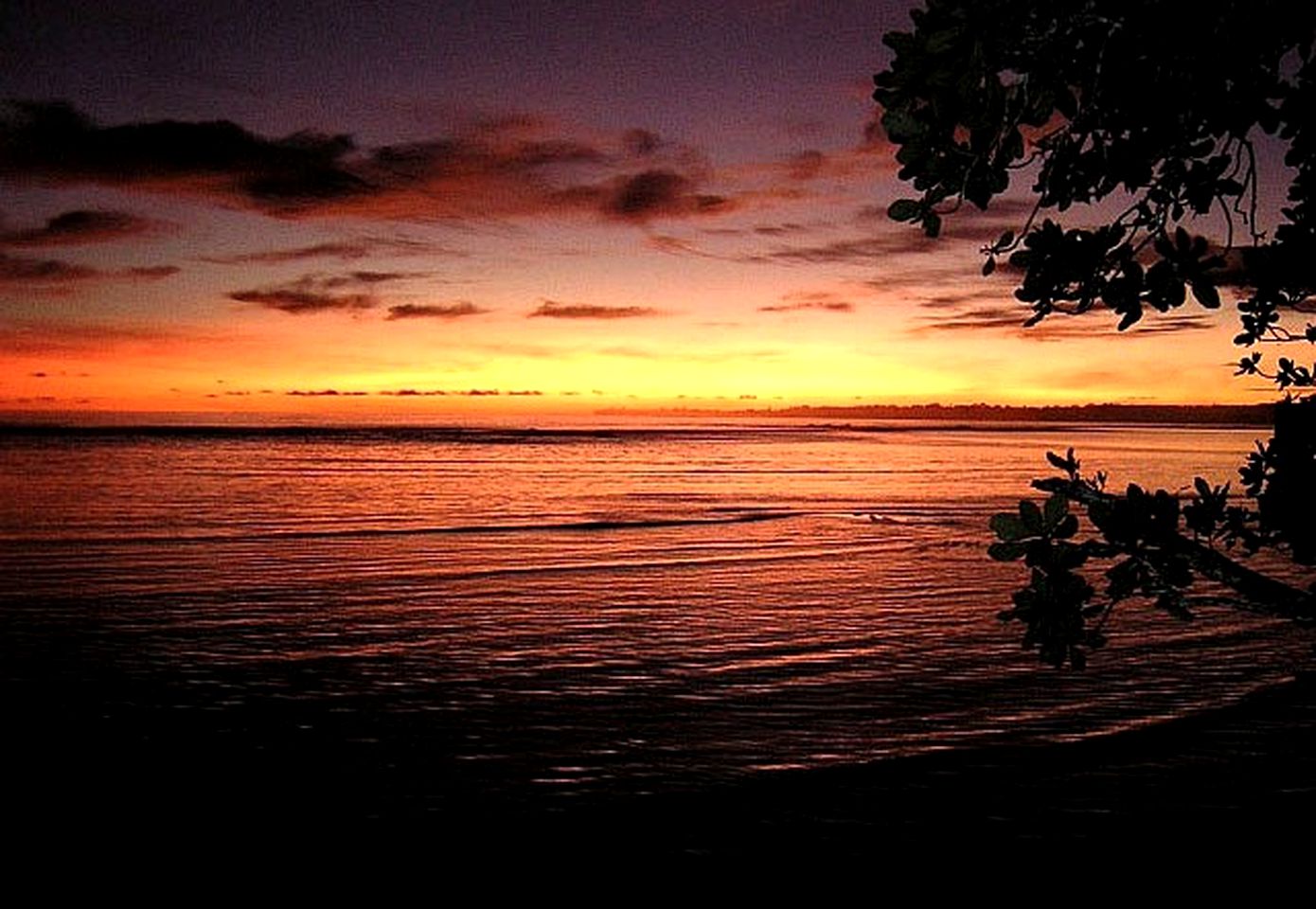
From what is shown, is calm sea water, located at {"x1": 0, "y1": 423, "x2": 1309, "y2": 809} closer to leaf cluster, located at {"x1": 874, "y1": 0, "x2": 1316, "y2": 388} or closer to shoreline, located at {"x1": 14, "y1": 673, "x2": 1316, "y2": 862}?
shoreline, located at {"x1": 14, "y1": 673, "x2": 1316, "y2": 862}

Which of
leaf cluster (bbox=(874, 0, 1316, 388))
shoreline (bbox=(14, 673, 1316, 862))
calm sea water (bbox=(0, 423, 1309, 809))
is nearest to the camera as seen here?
leaf cluster (bbox=(874, 0, 1316, 388))

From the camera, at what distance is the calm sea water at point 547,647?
335 inches

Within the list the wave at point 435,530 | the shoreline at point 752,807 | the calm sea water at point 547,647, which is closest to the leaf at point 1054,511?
the shoreline at point 752,807

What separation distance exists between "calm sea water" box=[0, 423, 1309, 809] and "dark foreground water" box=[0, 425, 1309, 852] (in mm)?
42

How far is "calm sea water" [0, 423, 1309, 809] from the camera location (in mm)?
Answer: 8508

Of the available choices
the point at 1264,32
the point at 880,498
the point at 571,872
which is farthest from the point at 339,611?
the point at 880,498

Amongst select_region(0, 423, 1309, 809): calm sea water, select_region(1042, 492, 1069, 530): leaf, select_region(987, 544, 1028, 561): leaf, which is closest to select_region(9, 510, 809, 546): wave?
select_region(0, 423, 1309, 809): calm sea water

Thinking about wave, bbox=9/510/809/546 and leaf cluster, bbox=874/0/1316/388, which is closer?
leaf cluster, bbox=874/0/1316/388

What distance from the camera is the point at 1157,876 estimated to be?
6289mm

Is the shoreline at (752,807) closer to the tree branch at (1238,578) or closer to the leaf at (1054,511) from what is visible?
the tree branch at (1238,578)

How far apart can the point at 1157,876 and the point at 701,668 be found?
500cm

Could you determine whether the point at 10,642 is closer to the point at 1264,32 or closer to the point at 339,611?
the point at 339,611

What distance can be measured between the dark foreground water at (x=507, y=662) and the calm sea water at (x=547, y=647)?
0.04 meters

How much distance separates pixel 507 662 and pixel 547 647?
2.48 feet
